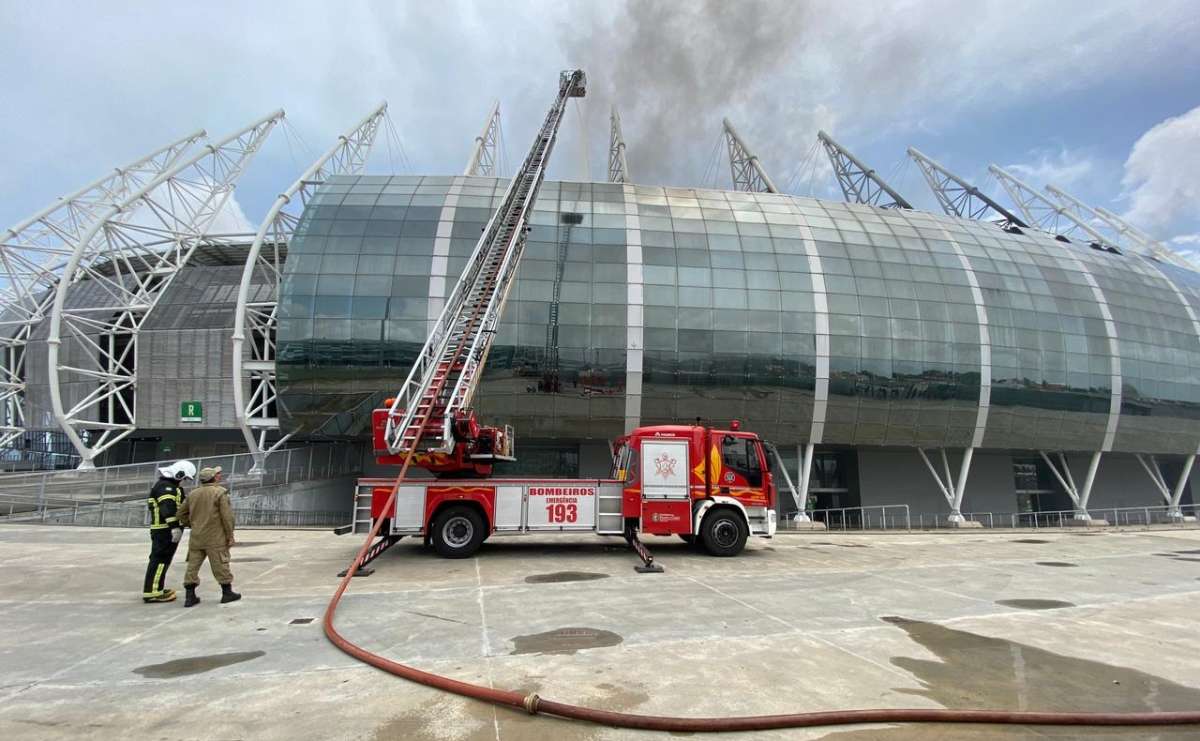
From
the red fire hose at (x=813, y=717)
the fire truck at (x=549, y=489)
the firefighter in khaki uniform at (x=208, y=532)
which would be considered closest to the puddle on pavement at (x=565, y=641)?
the red fire hose at (x=813, y=717)

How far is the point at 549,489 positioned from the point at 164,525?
7.12 meters

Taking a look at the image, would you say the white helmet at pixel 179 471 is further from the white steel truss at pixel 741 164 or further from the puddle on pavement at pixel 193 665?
the white steel truss at pixel 741 164

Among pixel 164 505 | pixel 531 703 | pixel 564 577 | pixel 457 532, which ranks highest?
pixel 164 505

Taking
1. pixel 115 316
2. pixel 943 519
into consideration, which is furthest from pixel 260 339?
pixel 943 519

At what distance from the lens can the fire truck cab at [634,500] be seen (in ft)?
42.4

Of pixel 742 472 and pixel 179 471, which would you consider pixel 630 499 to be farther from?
pixel 179 471

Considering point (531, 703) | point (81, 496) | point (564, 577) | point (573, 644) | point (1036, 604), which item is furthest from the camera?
point (81, 496)

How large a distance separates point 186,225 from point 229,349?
10150mm

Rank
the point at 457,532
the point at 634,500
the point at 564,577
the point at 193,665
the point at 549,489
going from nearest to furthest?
the point at 193,665, the point at 564,577, the point at 457,532, the point at 549,489, the point at 634,500

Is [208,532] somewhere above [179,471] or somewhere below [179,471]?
below

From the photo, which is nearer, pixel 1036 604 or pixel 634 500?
pixel 1036 604

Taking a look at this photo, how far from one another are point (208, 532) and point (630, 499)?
817cm

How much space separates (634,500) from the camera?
44.6 feet

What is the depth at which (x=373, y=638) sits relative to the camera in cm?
687
